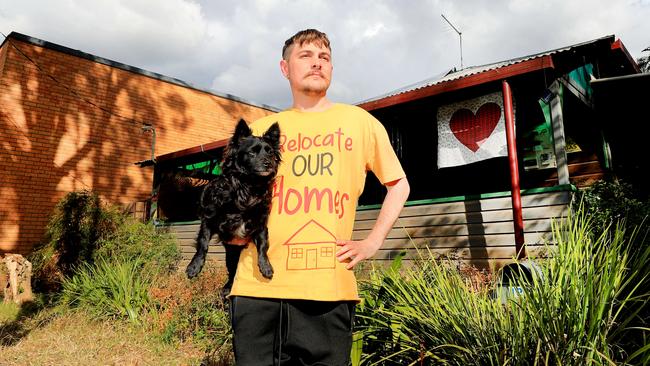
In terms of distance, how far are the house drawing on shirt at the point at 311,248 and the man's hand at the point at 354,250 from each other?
27 mm

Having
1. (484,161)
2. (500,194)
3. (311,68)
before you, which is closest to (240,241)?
(311,68)

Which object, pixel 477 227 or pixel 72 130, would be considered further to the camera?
pixel 72 130

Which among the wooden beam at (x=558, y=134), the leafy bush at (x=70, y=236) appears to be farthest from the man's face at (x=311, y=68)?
the leafy bush at (x=70, y=236)

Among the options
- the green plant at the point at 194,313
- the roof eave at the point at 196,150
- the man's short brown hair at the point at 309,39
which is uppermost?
the roof eave at the point at 196,150

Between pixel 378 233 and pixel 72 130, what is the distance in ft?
43.6

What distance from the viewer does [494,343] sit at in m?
2.36

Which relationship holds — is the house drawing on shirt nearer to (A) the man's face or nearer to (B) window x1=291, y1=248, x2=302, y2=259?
(B) window x1=291, y1=248, x2=302, y2=259

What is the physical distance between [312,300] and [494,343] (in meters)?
1.44

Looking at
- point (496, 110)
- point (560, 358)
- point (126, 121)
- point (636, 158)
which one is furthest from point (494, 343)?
point (126, 121)

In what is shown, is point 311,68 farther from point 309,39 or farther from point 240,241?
point 240,241

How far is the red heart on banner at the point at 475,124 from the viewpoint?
702 centimetres

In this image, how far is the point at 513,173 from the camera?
6215mm

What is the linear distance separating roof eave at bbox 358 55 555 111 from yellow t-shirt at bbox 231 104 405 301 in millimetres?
5376

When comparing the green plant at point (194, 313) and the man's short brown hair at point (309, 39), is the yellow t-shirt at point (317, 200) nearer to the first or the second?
the man's short brown hair at point (309, 39)
